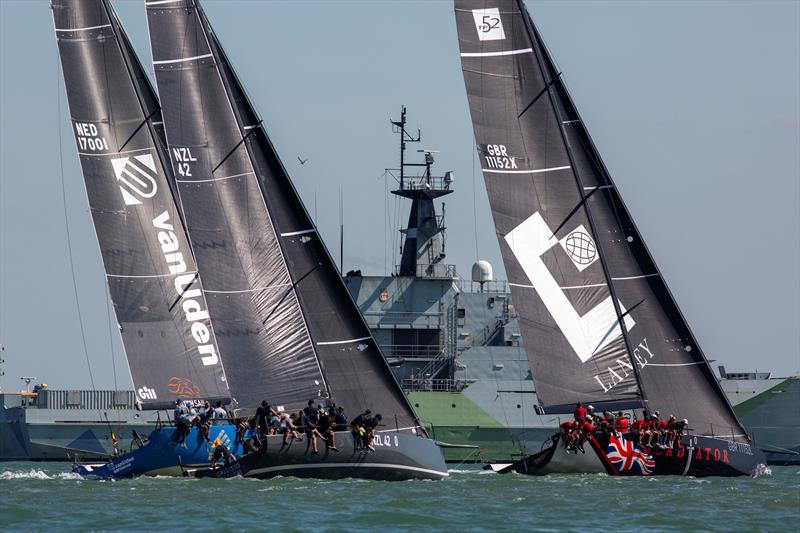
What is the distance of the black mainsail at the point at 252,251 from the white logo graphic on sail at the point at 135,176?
271cm

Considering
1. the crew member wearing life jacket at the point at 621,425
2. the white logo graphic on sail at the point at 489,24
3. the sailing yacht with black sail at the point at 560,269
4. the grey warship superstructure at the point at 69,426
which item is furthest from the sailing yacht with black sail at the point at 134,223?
the grey warship superstructure at the point at 69,426

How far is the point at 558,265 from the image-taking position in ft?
92.5

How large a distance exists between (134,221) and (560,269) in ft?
26.9

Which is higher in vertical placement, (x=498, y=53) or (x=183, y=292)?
(x=498, y=53)

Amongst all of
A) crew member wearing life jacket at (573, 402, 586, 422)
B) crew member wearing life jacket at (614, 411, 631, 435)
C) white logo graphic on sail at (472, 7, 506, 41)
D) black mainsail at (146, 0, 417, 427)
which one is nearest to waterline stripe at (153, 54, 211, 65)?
black mainsail at (146, 0, 417, 427)

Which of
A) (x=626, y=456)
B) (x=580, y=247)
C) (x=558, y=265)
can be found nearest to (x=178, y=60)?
(x=558, y=265)

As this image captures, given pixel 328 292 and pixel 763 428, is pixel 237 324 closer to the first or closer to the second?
pixel 328 292

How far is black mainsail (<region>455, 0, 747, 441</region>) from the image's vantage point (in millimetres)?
27984

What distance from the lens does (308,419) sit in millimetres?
25453

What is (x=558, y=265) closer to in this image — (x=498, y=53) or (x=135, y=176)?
(x=498, y=53)

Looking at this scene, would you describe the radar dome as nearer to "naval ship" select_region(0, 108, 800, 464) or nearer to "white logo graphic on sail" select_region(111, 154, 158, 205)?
"naval ship" select_region(0, 108, 800, 464)

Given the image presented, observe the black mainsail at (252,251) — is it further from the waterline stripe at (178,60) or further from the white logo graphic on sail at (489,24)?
the white logo graphic on sail at (489,24)

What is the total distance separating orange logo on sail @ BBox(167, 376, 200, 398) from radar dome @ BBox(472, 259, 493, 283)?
1316 cm

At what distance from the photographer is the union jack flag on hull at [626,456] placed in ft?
86.8
